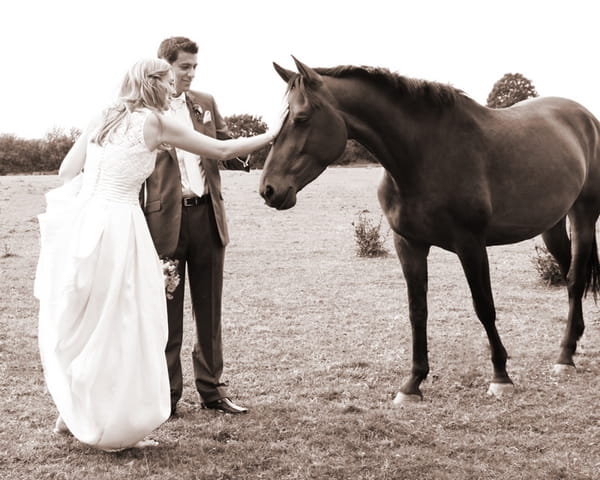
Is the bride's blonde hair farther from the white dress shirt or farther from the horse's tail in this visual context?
the horse's tail

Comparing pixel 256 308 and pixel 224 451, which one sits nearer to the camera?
pixel 224 451

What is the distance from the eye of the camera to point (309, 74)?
4.45 meters

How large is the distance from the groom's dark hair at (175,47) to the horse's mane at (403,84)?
89cm

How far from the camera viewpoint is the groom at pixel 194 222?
4.59 m

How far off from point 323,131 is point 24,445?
2.79 meters

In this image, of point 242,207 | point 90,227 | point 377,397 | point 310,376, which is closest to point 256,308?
point 310,376

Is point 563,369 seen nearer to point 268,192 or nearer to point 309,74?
point 268,192

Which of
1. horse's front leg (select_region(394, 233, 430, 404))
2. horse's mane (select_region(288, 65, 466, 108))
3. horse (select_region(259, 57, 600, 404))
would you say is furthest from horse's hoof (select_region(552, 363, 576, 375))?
horse's mane (select_region(288, 65, 466, 108))

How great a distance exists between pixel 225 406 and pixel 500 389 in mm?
2183

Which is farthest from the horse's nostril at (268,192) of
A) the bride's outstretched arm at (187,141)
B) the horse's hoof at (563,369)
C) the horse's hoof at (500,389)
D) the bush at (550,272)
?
the bush at (550,272)

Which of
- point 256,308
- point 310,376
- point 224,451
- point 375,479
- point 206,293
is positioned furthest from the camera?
point 256,308

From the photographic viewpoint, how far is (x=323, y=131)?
14.8ft

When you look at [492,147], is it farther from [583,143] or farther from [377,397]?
[377,397]

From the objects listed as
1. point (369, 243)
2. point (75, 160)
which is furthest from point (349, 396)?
point (369, 243)
